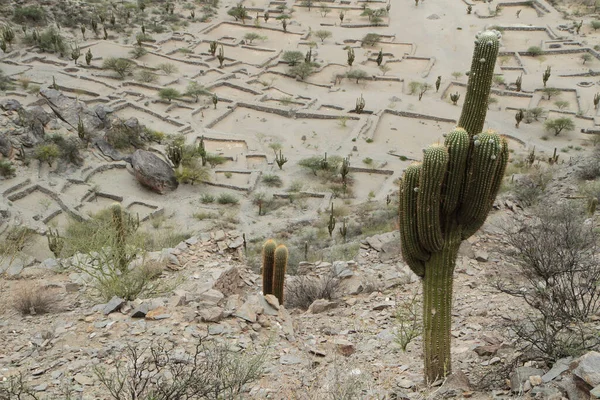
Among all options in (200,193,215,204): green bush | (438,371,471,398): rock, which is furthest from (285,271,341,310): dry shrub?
(200,193,215,204): green bush

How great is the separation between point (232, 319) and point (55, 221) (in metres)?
11.8

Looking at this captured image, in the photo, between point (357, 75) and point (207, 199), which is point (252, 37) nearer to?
point (357, 75)

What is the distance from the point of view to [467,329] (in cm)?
964

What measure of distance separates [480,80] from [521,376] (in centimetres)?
371

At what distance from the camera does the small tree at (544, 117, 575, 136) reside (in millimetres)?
26359

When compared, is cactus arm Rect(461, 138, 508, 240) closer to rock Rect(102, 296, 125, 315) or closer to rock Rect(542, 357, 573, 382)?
rock Rect(542, 357, 573, 382)

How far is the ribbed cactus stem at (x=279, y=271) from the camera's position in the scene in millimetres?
11359

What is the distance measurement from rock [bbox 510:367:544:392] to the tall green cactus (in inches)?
32.9

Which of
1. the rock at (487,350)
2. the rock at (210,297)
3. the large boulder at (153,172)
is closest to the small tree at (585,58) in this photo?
the large boulder at (153,172)

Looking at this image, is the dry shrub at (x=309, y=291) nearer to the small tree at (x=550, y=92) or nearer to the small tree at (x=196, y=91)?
the small tree at (x=196, y=91)

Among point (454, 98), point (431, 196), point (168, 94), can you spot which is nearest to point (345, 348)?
point (431, 196)

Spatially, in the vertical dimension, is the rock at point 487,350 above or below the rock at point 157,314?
above

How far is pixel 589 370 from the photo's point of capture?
5297mm

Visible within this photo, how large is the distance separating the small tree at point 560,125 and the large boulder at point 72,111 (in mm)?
19579
